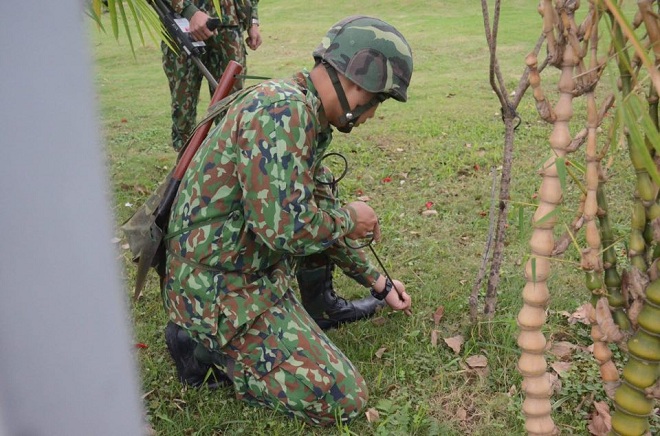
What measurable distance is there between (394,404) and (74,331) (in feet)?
6.02

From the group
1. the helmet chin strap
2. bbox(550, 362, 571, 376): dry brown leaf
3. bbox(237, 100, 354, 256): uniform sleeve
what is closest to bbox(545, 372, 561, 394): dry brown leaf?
bbox(550, 362, 571, 376): dry brown leaf

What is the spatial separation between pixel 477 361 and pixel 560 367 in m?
0.30

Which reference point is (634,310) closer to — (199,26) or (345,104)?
(345,104)

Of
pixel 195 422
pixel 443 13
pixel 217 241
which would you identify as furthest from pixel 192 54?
pixel 443 13

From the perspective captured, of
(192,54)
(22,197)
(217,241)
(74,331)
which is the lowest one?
(217,241)

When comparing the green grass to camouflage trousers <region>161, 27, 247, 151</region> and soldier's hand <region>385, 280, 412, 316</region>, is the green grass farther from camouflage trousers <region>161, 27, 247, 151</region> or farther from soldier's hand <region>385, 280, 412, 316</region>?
camouflage trousers <region>161, 27, 247, 151</region>

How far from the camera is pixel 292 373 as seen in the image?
89.9 inches

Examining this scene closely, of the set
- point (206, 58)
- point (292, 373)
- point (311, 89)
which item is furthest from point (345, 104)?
point (206, 58)

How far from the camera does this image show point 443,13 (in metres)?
13.2

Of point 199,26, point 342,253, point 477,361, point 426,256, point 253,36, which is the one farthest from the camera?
point 253,36

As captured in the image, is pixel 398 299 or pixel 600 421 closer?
pixel 600 421

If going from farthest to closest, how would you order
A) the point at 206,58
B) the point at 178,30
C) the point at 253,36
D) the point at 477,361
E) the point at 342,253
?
the point at 253,36
the point at 206,58
the point at 178,30
the point at 342,253
the point at 477,361

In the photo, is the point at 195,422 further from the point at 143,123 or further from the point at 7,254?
the point at 143,123

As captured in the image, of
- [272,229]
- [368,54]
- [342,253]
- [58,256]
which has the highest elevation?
[58,256]
